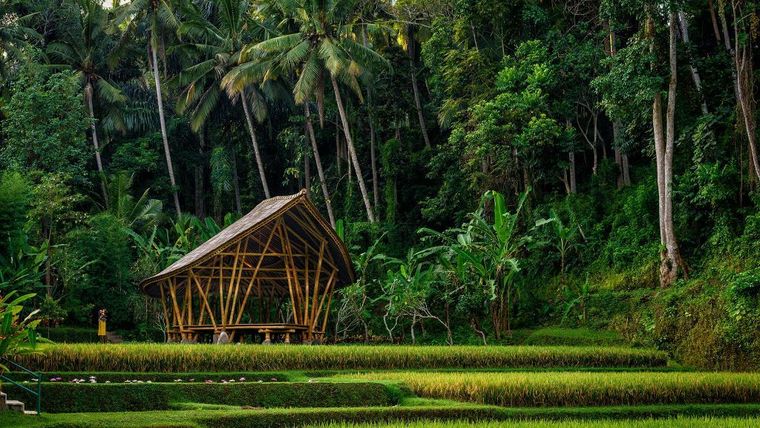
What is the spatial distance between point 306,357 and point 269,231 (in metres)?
5.84

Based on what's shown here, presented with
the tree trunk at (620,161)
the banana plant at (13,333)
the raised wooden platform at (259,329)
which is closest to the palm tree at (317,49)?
the tree trunk at (620,161)

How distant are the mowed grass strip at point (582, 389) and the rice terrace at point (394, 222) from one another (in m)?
0.04

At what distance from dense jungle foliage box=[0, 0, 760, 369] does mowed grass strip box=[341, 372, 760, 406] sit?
373 cm

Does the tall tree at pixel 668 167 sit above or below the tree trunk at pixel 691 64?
below

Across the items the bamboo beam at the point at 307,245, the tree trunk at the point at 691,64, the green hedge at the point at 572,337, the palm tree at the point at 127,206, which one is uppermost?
the tree trunk at the point at 691,64

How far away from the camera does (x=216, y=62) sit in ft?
121

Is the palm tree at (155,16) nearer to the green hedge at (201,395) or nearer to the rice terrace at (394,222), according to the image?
the rice terrace at (394,222)

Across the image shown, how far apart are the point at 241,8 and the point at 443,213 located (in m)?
11.3

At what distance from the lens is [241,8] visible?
119 ft

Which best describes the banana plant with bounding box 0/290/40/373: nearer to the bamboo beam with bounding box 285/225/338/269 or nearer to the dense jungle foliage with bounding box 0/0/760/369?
the bamboo beam with bounding box 285/225/338/269

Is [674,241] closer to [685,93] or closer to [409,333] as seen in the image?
[685,93]

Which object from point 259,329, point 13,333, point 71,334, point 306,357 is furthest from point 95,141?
point 13,333

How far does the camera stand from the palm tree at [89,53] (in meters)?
37.5

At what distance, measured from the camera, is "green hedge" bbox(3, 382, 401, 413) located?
13.0 meters
